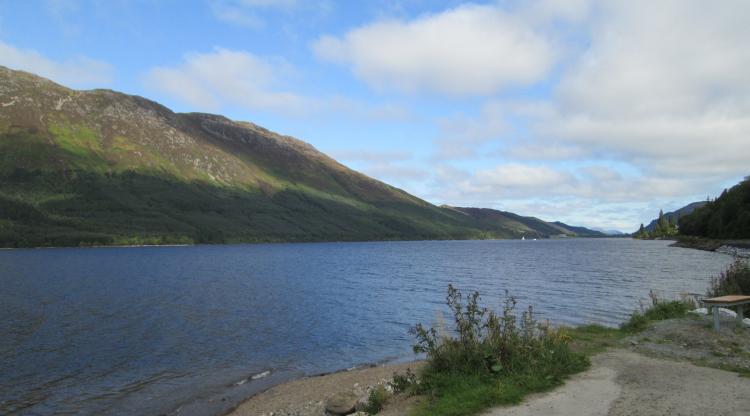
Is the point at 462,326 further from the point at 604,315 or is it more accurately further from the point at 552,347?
the point at 604,315

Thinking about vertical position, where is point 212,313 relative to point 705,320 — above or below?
below

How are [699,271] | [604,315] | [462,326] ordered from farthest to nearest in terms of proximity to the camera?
1. [699,271]
2. [604,315]
3. [462,326]

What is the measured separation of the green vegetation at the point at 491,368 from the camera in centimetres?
1488

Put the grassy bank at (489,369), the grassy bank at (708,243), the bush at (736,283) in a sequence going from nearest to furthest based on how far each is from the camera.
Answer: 1. the grassy bank at (489,369)
2. the bush at (736,283)
3. the grassy bank at (708,243)

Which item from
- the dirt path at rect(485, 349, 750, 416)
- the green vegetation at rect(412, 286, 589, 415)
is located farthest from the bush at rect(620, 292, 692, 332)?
the green vegetation at rect(412, 286, 589, 415)

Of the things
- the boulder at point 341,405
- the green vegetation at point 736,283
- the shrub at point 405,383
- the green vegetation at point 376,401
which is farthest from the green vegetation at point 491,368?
the green vegetation at point 736,283

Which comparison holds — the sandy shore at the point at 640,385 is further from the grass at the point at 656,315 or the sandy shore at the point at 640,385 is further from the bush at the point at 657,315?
the bush at the point at 657,315

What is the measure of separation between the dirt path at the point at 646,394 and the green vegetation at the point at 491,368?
589mm

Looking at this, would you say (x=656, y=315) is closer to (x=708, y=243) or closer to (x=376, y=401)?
(x=376, y=401)

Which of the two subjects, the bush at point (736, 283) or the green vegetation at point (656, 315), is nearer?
the green vegetation at point (656, 315)

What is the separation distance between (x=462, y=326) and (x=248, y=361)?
18.9 meters

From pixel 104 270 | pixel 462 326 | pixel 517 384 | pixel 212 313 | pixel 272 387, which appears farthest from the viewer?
pixel 104 270

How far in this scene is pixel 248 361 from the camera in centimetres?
3198

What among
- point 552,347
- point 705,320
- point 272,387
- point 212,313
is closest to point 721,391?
point 552,347
